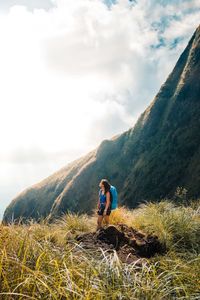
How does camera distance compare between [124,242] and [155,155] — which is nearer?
[124,242]

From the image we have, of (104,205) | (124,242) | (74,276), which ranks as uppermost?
(104,205)

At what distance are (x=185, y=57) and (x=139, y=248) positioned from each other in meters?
52.8

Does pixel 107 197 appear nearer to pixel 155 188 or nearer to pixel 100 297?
pixel 100 297

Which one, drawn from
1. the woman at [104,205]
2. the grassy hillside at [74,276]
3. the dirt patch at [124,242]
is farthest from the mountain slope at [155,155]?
the grassy hillside at [74,276]

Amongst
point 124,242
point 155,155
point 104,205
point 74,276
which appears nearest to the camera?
point 74,276

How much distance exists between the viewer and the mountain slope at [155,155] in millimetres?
45281

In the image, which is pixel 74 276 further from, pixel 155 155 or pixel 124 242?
pixel 155 155

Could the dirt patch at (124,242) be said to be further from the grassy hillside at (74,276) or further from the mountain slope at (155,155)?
the mountain slope at (155,155)

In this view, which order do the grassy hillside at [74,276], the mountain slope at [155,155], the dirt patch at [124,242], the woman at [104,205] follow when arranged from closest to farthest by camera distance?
the grassy hillside at [74,276], the dirt patch at [124,242], the woman at [104,205], the mountain slope at [155,155]

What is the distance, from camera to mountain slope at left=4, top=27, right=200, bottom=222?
4528 cm

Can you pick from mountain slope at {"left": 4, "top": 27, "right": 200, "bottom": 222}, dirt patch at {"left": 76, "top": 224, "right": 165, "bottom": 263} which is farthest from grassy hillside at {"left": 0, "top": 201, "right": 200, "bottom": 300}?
mountain slope at {"left": 4, "top": 27, "right": 200, "bottom": 222}

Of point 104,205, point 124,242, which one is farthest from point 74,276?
point 104,205

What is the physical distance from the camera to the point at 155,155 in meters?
49.9

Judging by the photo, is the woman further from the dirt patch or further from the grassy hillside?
the grassy hillside
